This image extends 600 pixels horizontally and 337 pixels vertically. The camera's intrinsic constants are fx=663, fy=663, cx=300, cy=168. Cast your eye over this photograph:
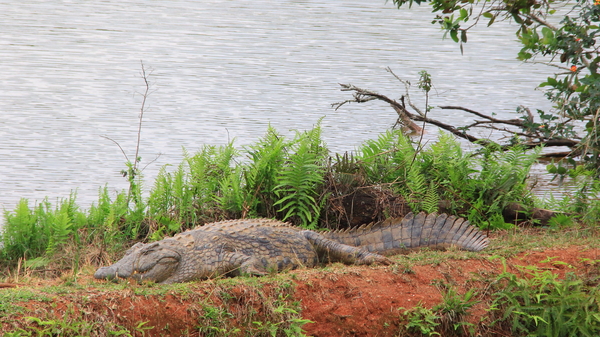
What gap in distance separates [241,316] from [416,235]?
2358 mm

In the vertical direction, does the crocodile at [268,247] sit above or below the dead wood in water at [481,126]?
below

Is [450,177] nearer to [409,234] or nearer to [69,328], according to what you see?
[409,234]

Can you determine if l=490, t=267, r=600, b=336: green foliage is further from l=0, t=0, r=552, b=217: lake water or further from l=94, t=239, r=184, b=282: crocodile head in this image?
l=0, t=0, r=552, b=217: lake water

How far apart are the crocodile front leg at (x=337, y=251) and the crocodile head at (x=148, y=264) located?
1330 millimetres

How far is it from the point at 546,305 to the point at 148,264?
321cm

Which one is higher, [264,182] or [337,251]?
[264,182]

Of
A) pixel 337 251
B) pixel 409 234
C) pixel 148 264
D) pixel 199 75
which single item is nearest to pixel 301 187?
pixel 337 251

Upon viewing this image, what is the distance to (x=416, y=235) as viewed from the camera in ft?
21.5

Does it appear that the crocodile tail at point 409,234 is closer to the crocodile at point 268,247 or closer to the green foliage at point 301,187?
the crocodile at point 268,247

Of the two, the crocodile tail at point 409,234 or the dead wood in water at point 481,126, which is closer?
the crocodile tail at point 409,234

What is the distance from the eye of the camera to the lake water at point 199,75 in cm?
1096

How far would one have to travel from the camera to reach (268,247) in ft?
19.9

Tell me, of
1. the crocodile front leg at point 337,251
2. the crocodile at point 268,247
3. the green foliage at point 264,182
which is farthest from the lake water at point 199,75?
the crocodile front leg at point 337,251

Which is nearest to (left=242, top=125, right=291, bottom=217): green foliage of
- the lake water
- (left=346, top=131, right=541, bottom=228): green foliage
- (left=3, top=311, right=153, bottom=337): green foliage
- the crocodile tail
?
(left=346, top=131, right=541, bottom=228): green foliage
